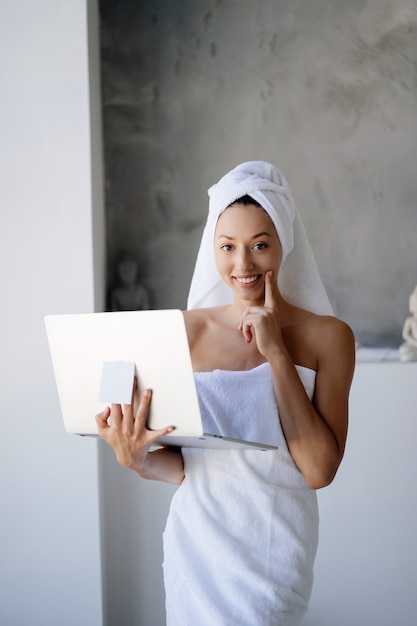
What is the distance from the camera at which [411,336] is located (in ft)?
10.5

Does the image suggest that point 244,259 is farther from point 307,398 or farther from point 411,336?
point 411,336

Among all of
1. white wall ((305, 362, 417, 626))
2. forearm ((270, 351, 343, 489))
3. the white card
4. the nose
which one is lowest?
white wall ((305, 362, 417, 626))

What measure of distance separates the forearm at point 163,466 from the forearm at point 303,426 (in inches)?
10.2

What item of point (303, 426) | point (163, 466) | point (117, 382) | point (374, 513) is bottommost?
point (374, 513)

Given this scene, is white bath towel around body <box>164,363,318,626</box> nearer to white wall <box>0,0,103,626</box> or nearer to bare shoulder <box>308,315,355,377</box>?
bare shoulder <box>308,315,355,377</box>

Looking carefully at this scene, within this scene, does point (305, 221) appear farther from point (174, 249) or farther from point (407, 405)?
point (407, 405)

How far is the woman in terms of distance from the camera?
158 centimetres

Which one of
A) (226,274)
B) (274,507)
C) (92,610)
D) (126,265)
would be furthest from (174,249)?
(274,507)

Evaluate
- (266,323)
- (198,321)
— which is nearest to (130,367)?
(266,323)

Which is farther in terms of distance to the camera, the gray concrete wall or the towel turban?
the gray concrete wall

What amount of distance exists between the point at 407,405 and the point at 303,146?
1.13 metres

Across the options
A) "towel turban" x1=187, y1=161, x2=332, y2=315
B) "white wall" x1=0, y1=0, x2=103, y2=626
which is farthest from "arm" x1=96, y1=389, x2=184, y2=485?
"white wall" x1=0, y1=0, x2=103, y2=626

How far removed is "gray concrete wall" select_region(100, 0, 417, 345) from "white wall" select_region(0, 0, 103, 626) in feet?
1.33

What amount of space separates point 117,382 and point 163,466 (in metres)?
0.31
